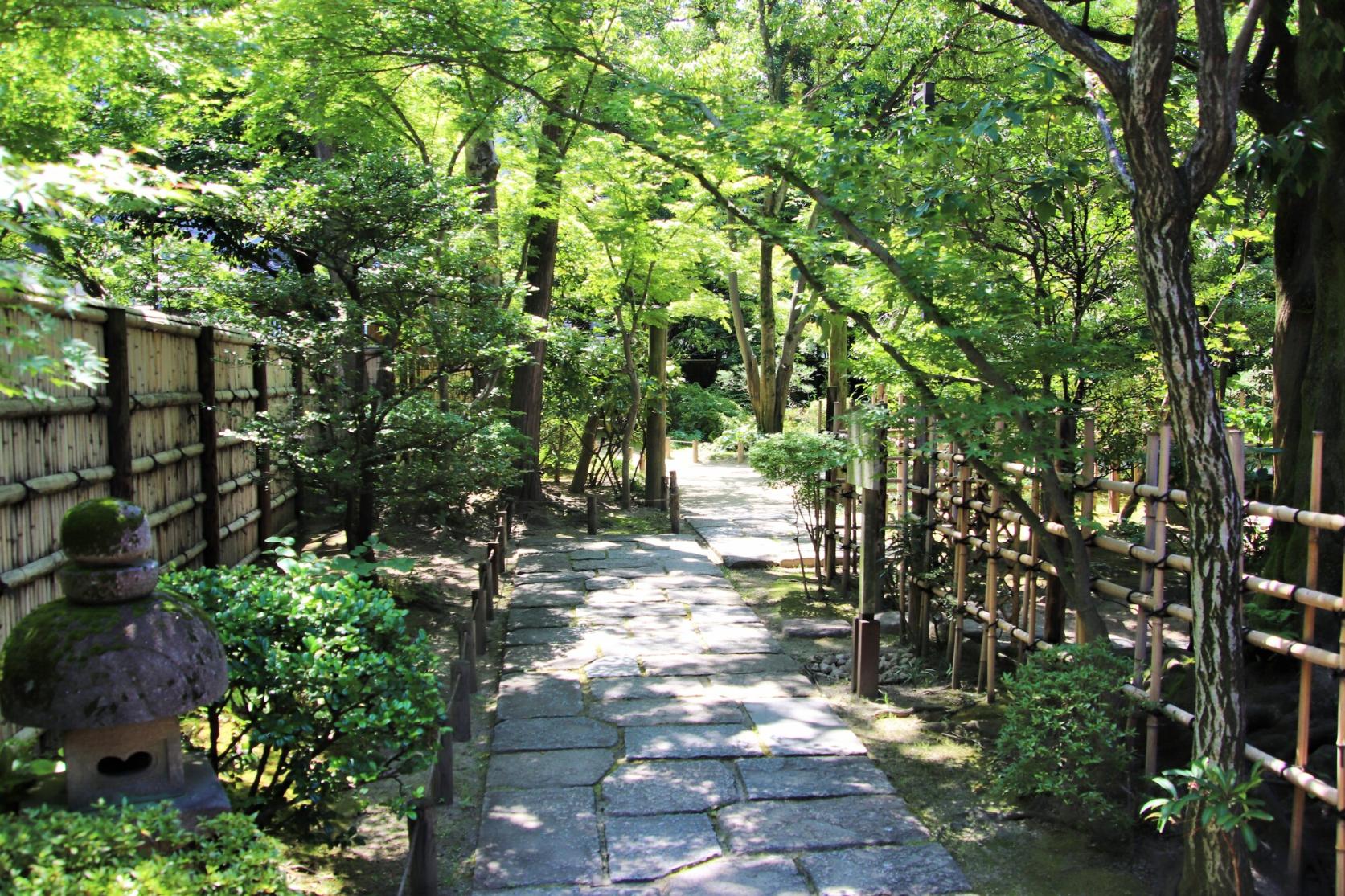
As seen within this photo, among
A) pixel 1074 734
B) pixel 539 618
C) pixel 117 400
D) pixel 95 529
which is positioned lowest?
pixel 539 618

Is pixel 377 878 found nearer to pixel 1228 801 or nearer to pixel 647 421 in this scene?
pixel 1228 801

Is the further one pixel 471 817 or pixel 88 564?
pixel 471 817

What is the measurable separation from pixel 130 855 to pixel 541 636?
210 inches

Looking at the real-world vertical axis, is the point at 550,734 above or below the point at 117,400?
below

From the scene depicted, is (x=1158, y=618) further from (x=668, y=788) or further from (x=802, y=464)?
(x=802, y=464)

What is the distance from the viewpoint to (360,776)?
369 cm

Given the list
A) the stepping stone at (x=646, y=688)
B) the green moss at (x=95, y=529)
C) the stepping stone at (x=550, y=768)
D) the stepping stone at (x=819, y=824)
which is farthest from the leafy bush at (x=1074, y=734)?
the green moss at (x=95, y=529)

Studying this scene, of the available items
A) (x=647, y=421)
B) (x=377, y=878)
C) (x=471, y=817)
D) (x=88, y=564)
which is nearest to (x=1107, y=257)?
(x=471, y=817)

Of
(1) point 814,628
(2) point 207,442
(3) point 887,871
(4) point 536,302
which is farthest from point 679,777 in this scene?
(4) point 536,302

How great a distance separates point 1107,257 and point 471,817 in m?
5.90

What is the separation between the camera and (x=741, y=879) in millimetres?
4074

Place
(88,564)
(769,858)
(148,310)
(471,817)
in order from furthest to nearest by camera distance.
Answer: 1. (148,310)
2. (471,817)
3. (769,858)
4. (88,564)

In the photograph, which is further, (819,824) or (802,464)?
(802,464)

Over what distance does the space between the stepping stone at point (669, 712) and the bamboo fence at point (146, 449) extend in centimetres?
290
